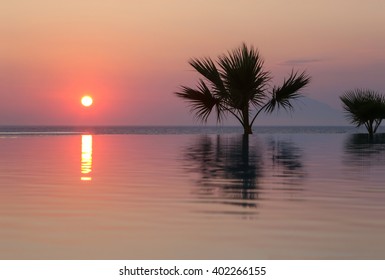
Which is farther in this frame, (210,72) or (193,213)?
(210,72)

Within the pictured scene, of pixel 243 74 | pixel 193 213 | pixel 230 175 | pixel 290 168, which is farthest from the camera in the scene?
pixel 243 74

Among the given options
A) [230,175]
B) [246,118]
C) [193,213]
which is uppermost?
[246,118]

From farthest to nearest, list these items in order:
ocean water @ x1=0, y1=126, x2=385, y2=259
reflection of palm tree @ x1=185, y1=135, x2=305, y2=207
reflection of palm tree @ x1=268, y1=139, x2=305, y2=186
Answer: reflection of palm tree @ x1=268, y1=139, x2=305, y2=186 → reflection of palm tree @ x1=185, y1=135, x2=305, y2=207 → ocean water @ x1=0, y1=126, x2=385, y2=259

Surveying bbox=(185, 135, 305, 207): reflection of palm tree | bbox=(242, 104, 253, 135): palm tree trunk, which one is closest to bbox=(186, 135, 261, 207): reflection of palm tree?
bbox=(185, 135, 305, 207): reflection of palm tree

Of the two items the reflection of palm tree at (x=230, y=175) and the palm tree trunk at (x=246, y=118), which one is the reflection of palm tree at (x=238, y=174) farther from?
the palm tree trunk at (x=246, y=118)

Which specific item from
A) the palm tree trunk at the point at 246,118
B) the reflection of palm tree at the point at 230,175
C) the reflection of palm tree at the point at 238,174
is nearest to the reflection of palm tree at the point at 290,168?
the reflection of palm tree at the point at 238,174

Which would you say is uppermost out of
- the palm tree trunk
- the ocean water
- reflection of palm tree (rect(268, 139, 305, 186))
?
the palm tree trunk

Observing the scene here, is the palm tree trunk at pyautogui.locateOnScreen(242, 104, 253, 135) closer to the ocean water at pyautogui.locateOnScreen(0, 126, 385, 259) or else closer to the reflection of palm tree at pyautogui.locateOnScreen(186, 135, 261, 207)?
the reflection of palm tree at pyautogui.locateOnScreen(186, 135, 261, 207)

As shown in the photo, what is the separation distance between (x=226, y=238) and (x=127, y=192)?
9.30ft

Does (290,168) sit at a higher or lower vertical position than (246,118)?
lower

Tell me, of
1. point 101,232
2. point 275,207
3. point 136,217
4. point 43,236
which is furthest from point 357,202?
point 43,236

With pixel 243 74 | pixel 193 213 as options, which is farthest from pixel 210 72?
pixel 193 213

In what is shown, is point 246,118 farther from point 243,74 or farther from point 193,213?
point 193,213
